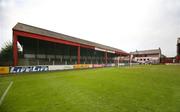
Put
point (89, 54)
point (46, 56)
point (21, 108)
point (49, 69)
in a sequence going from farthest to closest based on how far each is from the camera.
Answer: point (89, 54)
point (46, 56)
point (49, 69)
point (21, 108)

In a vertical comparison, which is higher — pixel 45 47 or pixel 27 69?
pixel 45 47

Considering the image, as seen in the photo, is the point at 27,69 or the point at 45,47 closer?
the point at 27,69

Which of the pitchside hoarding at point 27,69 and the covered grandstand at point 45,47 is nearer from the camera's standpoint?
the pitchside hoarding at point 27,69

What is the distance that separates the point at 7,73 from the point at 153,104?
2205 cm

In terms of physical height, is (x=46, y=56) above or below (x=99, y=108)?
above

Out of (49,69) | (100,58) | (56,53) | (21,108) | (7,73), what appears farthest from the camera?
(100,58)

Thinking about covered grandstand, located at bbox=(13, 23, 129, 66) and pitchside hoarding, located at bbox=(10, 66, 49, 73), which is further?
covered grandstand, located at bbox=(13, 23, 129, 66)

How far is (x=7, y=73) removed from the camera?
20297mm

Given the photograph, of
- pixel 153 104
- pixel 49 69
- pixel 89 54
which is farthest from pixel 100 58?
pixel 153 104

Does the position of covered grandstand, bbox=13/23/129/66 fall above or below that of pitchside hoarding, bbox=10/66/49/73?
above

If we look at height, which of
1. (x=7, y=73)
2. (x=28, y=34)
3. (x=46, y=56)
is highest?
(x=28, y=34)

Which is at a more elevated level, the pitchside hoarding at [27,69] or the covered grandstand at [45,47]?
the covered grandstand at [45,47]

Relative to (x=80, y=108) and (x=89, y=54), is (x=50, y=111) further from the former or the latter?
(x=89, y=54)

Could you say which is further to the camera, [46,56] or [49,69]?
[46,56]
